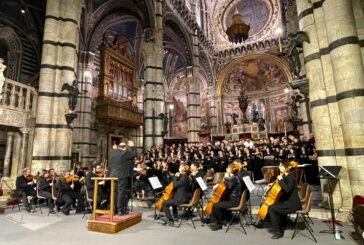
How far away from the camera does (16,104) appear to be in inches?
347

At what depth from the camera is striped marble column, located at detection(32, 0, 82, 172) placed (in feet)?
25.1

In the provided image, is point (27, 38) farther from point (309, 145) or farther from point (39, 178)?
point (309, 145)

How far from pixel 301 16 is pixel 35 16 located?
1551cm

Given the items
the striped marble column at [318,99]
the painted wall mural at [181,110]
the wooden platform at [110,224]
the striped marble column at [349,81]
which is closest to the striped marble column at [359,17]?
the striped marble column at [349,81]

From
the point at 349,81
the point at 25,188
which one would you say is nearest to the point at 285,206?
the point at 349,81

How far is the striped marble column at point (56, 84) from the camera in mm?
7664

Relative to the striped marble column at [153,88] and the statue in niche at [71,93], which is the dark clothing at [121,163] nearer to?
the statue in niche at [71,93]

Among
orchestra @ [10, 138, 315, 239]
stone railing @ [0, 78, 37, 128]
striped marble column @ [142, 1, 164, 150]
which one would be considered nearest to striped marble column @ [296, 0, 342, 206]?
orchestra @ [10, 138, 315, 239]

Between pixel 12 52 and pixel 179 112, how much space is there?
16.2 metres

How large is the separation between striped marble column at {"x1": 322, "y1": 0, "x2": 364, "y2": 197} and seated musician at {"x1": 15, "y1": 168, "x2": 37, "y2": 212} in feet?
26.8

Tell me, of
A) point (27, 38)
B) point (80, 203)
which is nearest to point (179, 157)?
point (80, 203)

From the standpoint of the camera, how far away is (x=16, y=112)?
8.30 metres

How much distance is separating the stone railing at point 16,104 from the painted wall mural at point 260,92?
60.5 ft

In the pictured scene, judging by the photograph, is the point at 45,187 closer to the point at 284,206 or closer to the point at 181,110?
the point at 284,206
